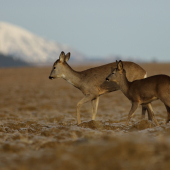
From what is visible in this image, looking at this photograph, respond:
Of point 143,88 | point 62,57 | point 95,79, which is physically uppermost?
point 62,57

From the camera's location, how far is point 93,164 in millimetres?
3922

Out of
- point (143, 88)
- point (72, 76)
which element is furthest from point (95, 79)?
point (143, 88)

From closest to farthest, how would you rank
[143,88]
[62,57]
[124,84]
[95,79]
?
[143,88] < [124,84] < [95,79] < [62,57]

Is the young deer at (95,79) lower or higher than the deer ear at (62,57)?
lower

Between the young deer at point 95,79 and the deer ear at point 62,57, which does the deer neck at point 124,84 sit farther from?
the deer ear at point 62,57

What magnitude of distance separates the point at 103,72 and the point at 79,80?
0.78m

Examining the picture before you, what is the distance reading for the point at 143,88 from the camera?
8.72 metres

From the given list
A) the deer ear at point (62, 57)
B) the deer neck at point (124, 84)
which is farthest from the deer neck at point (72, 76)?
the deer neck at point (124, 84)

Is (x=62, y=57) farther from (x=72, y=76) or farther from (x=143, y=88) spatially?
(x=143, y=88)

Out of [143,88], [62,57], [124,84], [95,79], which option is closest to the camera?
[143,88]

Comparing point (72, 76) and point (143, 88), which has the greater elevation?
point (72, 76)

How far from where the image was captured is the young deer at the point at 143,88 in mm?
8344

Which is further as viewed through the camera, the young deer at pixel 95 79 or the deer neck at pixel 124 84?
the young deer at pixel 95 79

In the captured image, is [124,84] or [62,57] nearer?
[124,84]
